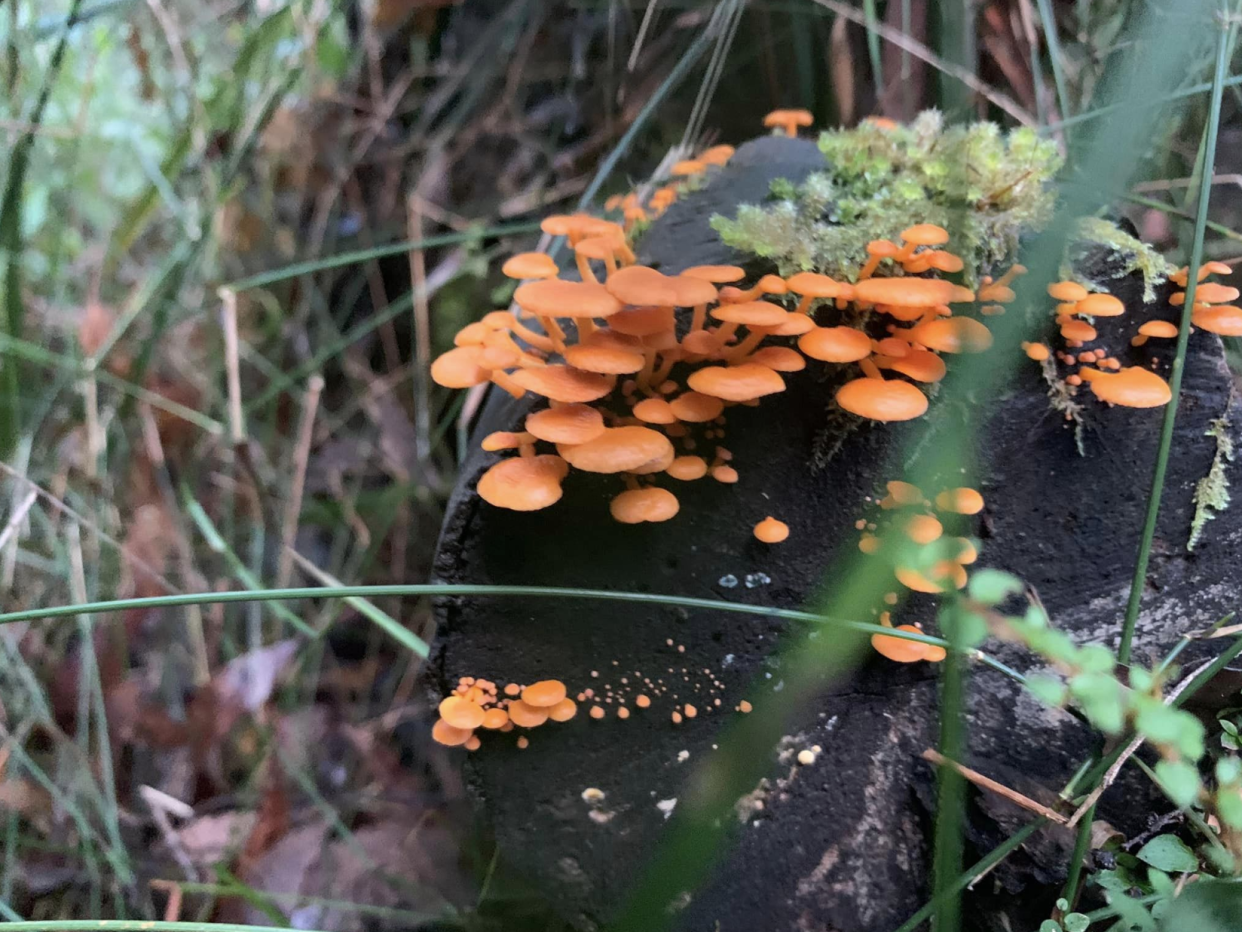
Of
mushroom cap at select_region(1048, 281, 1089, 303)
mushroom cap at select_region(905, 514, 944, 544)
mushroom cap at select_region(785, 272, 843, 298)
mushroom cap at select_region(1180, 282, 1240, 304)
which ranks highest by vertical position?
mushroom cap at select_region(785, 272, 843, 298)

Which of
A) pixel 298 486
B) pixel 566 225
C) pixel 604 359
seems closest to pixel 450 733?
pixel 604 359

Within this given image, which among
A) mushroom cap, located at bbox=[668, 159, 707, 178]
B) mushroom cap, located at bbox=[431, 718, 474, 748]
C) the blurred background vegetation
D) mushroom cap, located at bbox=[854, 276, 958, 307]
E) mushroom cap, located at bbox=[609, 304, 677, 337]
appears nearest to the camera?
mushroom cap, located at bbox=[854, 276, 958, 307]

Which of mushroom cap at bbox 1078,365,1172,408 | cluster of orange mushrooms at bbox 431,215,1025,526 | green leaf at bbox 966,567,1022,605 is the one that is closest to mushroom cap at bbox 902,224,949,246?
cluster of orange mushrooms at bbox 431,215,1025,526

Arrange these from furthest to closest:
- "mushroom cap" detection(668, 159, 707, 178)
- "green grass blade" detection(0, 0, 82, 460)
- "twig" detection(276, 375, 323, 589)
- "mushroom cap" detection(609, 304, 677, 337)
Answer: "twig" detection(276, 375, 323, 589) < "mushroom cap" detection(668, 159, 707, 178) < "green grass blade" detection(0, 0, 82, 460) < "mushroom cap" detection(609, 304, 677, 337)

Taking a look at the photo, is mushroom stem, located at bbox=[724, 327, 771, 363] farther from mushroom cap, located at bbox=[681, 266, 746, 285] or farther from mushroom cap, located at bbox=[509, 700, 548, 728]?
mushroom cap, located at bbox=[509, 700, 548, 728]

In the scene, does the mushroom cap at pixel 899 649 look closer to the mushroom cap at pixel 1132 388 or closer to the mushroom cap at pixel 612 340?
the mushroom cap at pixel 1132 388

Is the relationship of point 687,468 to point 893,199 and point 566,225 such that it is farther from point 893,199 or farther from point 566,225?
point 893,199
